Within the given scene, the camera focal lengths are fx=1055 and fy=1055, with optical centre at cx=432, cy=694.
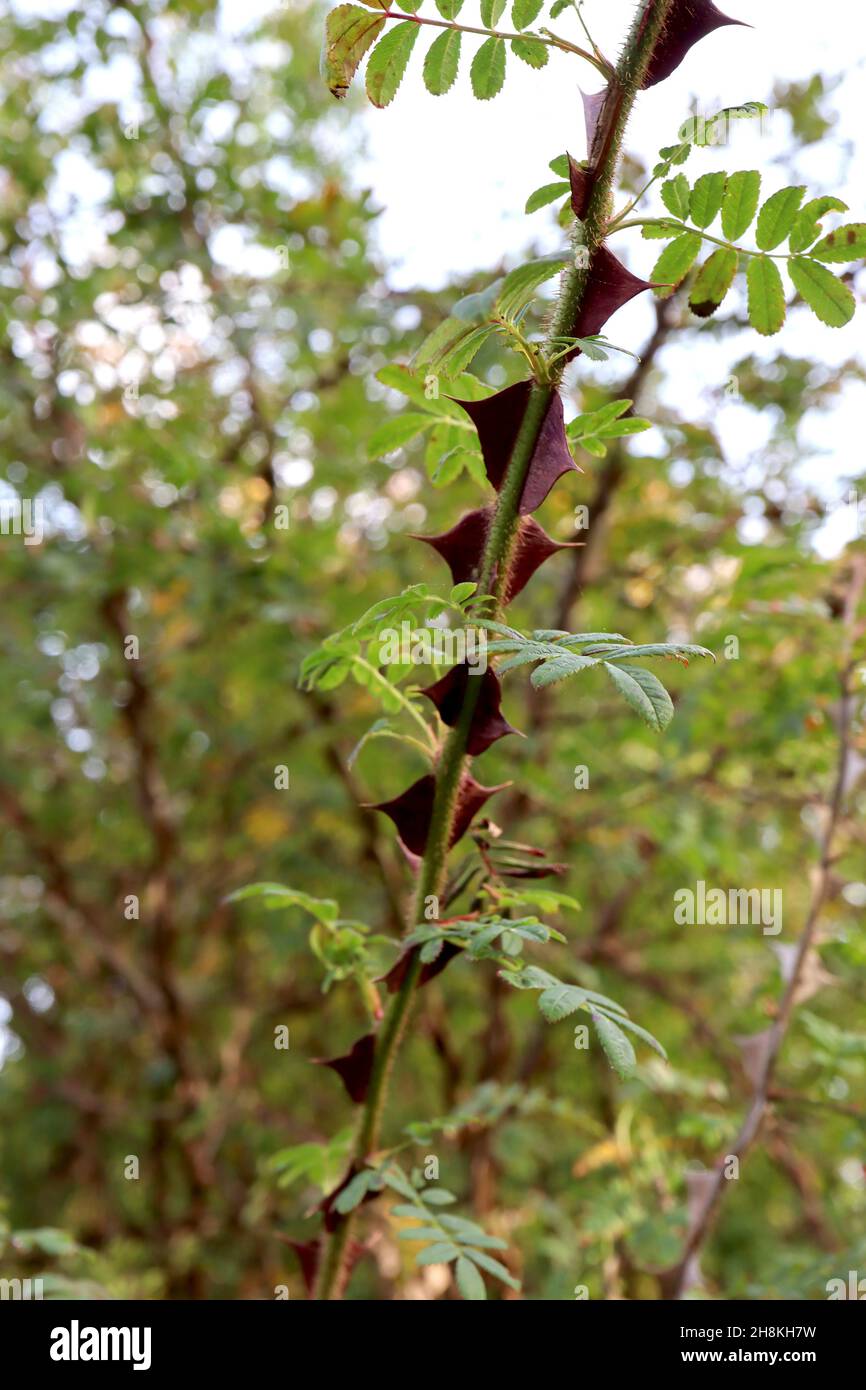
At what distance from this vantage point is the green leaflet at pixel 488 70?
1.04 metres

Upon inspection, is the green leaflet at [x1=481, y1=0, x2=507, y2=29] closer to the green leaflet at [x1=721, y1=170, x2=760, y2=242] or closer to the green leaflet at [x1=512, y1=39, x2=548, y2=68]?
the green leaflet at [x1=512, y1=39, x2=548, y2=68]

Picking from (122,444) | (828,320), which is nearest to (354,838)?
(122,444)

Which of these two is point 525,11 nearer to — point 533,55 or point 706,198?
point 533,55

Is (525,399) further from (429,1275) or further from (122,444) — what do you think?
(429,1275)

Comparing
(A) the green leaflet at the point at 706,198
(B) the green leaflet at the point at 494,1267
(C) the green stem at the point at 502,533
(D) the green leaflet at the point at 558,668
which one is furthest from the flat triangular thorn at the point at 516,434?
(B) the green leaflet at the point at 494,1267

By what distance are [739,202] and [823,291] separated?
12cm

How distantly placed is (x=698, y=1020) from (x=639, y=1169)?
1.17 metres

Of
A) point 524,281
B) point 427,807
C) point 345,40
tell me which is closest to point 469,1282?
point 427,807

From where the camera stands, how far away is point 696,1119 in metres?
1.80

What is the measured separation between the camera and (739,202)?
0.98 meters

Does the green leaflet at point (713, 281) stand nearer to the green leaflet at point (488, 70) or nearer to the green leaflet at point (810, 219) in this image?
the green leaflet at point (810, 219)

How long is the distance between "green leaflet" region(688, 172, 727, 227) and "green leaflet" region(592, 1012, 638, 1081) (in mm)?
721

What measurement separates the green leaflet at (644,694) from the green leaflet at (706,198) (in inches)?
16.9

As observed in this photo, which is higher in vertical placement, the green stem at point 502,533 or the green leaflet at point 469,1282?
the green stem at point 502,533
